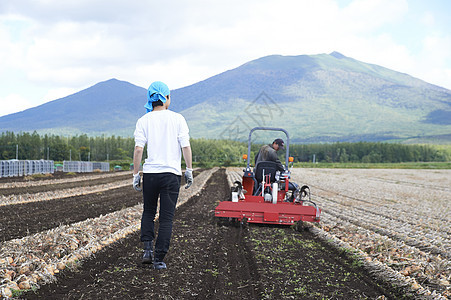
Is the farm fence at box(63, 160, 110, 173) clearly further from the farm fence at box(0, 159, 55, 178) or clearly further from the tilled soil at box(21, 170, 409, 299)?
the tilled soil at box(21, 170, 409, 299)

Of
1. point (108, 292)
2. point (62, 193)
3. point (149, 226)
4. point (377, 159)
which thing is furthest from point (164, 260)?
point (377, 159)

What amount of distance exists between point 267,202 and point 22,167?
1097 inches

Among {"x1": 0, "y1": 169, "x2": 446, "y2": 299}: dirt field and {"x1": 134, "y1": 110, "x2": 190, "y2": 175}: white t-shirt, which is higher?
{"x1": 134, "y1": 110, "x2": 190, "y2": 175}: white t-shirt

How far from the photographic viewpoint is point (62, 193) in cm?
1686

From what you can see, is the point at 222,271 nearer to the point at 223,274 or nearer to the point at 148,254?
the point at 223,274

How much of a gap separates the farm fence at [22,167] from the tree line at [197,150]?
10377mm

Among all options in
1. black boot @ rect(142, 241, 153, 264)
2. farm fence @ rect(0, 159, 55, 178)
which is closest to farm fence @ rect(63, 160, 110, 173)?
farm fence @ rect(0, 159, 55, 178)

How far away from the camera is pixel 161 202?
5.15 meters

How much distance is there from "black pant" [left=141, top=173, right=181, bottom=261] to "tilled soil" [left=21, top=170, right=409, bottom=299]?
39 cm

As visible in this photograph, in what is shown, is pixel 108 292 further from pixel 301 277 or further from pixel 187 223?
pixel 187 223

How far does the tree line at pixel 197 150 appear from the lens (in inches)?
2424

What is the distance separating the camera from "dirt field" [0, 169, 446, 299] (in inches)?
176

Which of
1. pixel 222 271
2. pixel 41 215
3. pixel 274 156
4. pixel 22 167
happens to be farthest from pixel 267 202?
pixel 22 167

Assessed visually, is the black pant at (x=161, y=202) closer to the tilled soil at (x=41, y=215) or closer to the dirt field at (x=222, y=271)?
the dirt field at (x=222, y=271)
